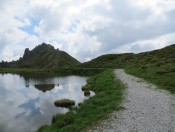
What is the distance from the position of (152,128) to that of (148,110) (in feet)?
20.1

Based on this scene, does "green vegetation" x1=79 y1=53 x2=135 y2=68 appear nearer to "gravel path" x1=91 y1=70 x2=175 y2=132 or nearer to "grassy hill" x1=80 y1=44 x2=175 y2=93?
"grassy hill" x1=80 y1=44 x2=175 y2=93

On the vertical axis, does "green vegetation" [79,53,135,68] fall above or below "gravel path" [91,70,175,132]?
above

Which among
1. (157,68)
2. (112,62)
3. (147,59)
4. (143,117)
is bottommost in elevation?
(143,117)

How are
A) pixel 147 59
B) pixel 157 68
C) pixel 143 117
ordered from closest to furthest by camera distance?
1. pixel 143 117
2. pixel 157 68
3. pixel 147 59

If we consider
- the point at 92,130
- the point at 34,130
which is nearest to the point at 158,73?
the point at 34,130

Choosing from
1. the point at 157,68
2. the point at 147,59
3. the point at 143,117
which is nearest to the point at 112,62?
the point at 147,59

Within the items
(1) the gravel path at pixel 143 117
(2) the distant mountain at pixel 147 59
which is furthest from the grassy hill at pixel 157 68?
(1) the gravel path at pixel 143 117

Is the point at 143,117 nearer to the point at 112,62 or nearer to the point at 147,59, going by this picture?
the point at 147,59

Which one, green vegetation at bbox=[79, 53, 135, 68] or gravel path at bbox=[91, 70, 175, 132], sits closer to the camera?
gravel path at bbox=[91, 70, 175, 132]

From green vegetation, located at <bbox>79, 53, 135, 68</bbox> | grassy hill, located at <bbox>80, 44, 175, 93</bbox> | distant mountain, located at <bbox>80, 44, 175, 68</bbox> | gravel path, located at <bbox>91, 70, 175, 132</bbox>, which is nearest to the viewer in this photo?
gravel path, located at <bbox>91, 70, 175, 132</bbox>

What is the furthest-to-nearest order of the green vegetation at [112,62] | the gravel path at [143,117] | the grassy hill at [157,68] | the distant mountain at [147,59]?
the green vegetation at [112,62], the distant mountain at [147,59], the grassy hill at [157,68], the gravel path at [143,117]

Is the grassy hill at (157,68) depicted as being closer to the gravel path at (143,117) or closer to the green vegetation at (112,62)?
the green vegetation at (112,62)

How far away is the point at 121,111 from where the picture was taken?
80.4ft

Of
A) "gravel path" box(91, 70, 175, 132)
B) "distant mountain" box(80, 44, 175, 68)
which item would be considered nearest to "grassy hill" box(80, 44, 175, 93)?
"distant mountain" box(80, 44, 175, 68)
